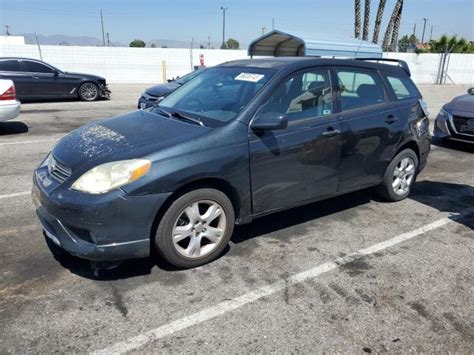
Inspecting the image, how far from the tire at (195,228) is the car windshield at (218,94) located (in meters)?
0.68

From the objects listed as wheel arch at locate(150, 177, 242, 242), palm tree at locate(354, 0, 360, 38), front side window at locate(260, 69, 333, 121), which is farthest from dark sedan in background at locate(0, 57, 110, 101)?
palm tree at locate(354, 0, 360, 38)

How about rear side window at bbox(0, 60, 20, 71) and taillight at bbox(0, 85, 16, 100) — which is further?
rear side window at bbox(0, 60, 20, 71)

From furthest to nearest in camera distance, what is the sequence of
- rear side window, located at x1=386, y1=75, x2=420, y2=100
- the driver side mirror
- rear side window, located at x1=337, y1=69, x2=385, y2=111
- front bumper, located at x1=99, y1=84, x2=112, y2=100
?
front bumper, located at x1=99, y1=84, x2=112, y2=100
rear side window, located at x1=386, y1=75, x2=420, y2=100
rear side window, located at x1=337, y1=69, x2=385, y2=111
the driver side mirror

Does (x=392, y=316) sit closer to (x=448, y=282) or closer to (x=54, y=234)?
(x=448, y=282)

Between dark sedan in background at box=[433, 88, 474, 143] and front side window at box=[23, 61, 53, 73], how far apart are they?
12230mm

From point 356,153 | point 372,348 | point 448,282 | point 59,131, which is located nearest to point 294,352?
point 372,348

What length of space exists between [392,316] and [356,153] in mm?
1921

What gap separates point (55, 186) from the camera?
3182 mm

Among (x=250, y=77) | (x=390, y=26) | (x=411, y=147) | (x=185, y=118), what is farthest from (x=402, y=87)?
(x=390, y=26)

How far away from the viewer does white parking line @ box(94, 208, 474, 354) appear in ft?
8.45

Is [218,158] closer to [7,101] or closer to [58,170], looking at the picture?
[58,170]

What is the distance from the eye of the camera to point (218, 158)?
335 cm

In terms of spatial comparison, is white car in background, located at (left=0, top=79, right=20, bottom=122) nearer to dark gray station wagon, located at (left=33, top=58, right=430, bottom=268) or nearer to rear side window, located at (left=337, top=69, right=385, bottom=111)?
dark gray station wagon, located at (left=33, top=58, right=430, bottom=268)

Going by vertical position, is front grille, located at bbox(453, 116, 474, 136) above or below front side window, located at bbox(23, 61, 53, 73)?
below
